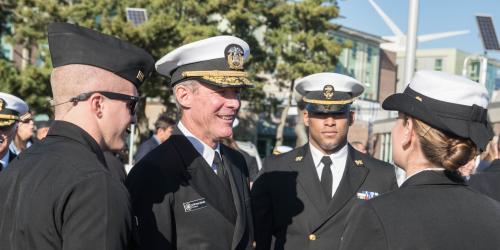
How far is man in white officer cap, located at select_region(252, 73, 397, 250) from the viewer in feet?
15.1

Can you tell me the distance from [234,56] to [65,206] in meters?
Answer: 1.53

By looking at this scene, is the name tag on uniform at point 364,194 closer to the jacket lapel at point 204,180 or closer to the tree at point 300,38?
the jacket lapel at point 204,180

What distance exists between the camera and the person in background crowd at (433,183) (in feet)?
7.96

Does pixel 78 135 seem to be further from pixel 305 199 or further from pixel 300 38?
pixel 300 38

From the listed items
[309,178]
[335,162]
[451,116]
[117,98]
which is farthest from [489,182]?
[117,98]

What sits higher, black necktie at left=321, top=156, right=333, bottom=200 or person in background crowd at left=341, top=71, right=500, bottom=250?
person in background crowd at left=341, top=71, right=500, bottom=250

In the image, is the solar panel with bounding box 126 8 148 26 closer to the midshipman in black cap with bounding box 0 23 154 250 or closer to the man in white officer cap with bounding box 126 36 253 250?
the man in white officer cap with bounding box 126 36 253 250

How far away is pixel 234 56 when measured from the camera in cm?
366

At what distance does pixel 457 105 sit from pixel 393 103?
0.25 m

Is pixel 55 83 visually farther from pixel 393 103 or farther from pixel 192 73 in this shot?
pixel 393 103

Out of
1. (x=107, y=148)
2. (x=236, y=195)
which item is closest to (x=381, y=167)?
(x=236, y=195)

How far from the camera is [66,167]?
2.49 meters

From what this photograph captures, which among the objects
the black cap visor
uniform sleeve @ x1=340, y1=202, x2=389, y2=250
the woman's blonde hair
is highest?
the black cap visor

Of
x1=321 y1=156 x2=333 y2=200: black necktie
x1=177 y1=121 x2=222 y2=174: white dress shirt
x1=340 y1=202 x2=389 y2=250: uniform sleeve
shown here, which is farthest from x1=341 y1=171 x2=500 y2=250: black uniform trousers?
x1=321 y1=156 x2=333 y2=200: black necktie
